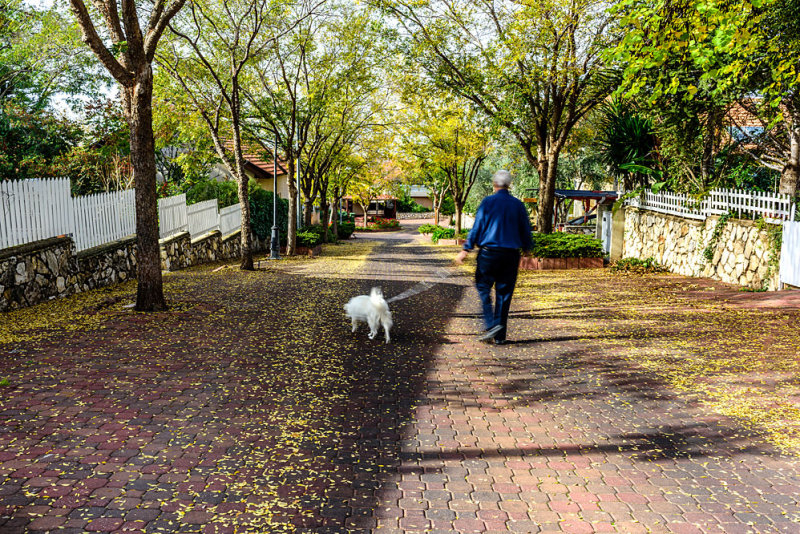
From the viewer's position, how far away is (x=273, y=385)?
5.88m

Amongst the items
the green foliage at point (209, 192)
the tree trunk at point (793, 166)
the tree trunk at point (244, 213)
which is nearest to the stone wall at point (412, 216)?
the green foliage at point (209, 192)

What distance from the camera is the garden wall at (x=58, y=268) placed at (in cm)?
941

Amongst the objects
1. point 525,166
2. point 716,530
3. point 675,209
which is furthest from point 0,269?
point 525,166

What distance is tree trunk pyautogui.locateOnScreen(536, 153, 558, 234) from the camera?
759 inches

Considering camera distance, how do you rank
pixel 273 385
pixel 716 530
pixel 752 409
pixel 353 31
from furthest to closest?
1. pixel 353 31
2. pixel 273 385
3. pixel 752 409
4. pixel 716 530

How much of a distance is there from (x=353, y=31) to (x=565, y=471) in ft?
65.9

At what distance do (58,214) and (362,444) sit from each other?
960cm

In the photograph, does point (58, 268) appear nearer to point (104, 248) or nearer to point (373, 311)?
point (104, 248)

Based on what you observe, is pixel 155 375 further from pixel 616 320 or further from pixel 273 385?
pixel 616 320

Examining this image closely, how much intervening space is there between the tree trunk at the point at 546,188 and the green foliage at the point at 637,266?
2732 mm

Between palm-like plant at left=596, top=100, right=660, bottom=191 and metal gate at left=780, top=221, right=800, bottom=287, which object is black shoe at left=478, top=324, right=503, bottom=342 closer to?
metal gate at left=780, top=221, right=800, bottom=287

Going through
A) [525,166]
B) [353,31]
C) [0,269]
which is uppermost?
[353,31]

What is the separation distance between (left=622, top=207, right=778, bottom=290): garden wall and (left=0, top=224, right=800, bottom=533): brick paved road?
652 centimetres

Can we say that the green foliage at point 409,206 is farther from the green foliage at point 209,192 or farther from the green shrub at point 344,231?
the green foliage at point 209,192
